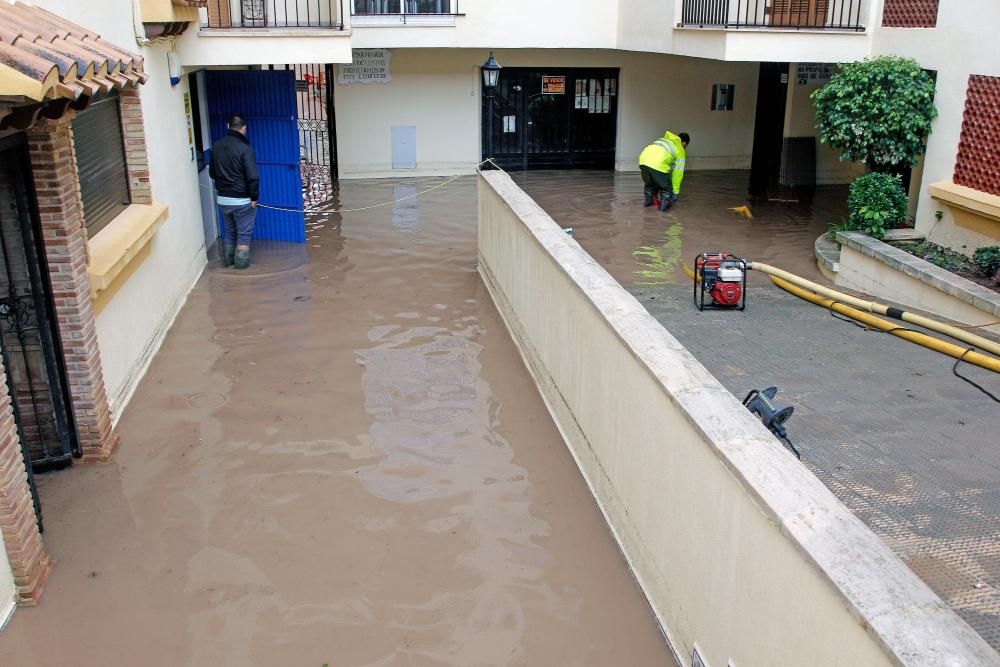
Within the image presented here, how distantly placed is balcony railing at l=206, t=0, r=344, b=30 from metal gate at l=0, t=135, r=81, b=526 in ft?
20.3

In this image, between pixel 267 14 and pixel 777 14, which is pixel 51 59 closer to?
pixel 267 14

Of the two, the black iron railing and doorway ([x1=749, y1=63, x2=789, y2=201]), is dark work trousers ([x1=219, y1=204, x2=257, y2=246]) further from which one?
doorway ([x1=749, y1=63, x2=789, y2=201])

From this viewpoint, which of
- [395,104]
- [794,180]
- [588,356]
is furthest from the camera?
[395,104]

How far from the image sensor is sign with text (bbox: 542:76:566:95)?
18.8 meters

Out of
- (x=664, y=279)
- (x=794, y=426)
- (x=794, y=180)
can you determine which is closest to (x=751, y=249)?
(x=664, y=279)

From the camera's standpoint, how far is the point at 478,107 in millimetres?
18500

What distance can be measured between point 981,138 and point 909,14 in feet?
7.32

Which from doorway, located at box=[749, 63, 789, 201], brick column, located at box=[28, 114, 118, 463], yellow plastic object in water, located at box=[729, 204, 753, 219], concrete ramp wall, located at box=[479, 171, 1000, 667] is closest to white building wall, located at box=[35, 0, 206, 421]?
brick column, located at box=[28, 114, 118, 463]

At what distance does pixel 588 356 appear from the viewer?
6070 millimetres

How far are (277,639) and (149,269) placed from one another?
517 cm

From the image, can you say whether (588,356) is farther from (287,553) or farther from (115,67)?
(115,67)

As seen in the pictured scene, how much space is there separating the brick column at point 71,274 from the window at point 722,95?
15.0 meters

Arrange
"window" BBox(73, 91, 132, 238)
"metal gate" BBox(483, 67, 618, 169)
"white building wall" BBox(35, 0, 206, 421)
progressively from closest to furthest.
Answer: "white building wall" BBox(35, 0, 206, 421), "window" BBox(73, 91, 132, 238), "metal gate" BBox(483, 67, 618, 169)

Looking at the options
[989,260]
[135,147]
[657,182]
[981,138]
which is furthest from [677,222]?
[135,147]
